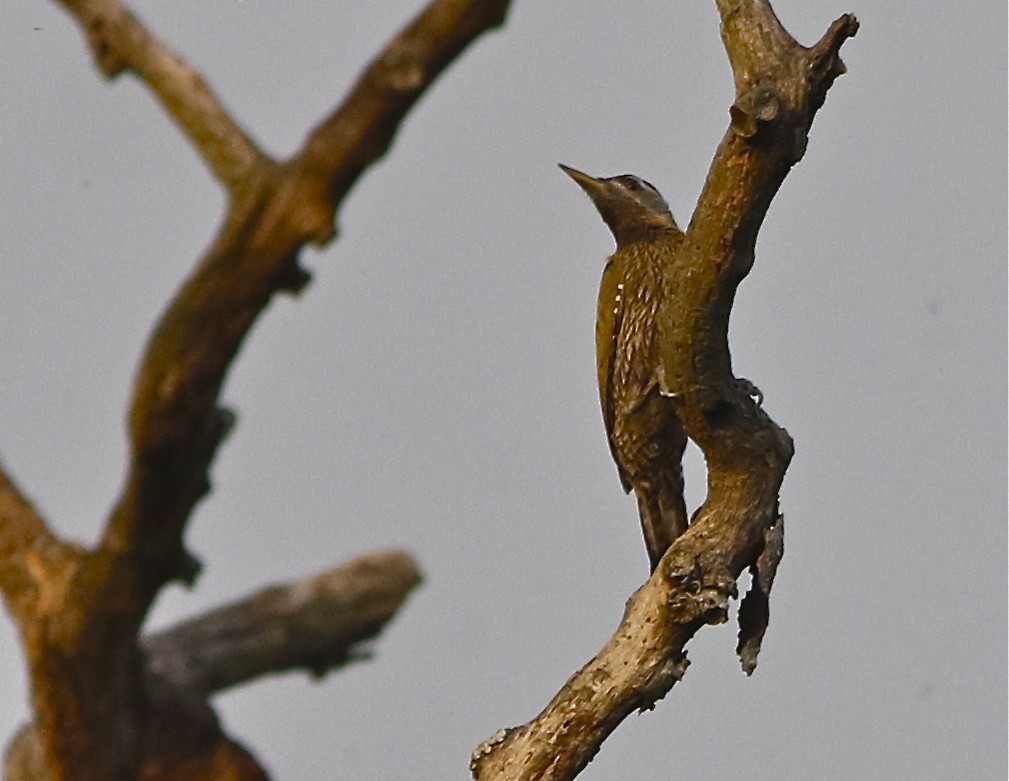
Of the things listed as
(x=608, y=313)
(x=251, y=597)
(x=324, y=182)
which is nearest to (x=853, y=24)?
(x=324, y=182)

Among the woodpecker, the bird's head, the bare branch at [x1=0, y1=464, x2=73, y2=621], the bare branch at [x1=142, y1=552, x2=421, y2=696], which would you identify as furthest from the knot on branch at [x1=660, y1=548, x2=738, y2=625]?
the bird's head

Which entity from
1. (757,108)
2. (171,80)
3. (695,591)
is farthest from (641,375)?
(171,80)

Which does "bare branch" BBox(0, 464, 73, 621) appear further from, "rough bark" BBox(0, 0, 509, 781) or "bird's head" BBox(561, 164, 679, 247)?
"bird's head" BBox(561, 164, 679, 247)

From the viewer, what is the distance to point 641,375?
6.93 metres

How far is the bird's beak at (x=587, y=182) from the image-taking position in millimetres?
7664

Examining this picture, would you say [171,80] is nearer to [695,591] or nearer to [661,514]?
[695,591]

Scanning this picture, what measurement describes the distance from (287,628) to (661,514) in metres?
3.24

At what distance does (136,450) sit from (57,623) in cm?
55

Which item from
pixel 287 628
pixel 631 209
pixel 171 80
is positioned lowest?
pixel 287 628

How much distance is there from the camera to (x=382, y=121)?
3.29 meters

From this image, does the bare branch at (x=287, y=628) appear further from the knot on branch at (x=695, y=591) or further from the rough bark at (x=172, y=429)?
the knot on branch at (x=695, y=591)

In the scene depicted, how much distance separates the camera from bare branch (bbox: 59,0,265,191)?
3.48 meters

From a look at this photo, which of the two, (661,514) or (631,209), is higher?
(631,209)

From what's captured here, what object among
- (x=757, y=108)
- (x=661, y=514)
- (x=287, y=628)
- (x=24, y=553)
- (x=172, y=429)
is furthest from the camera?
(x=661, y=514)
